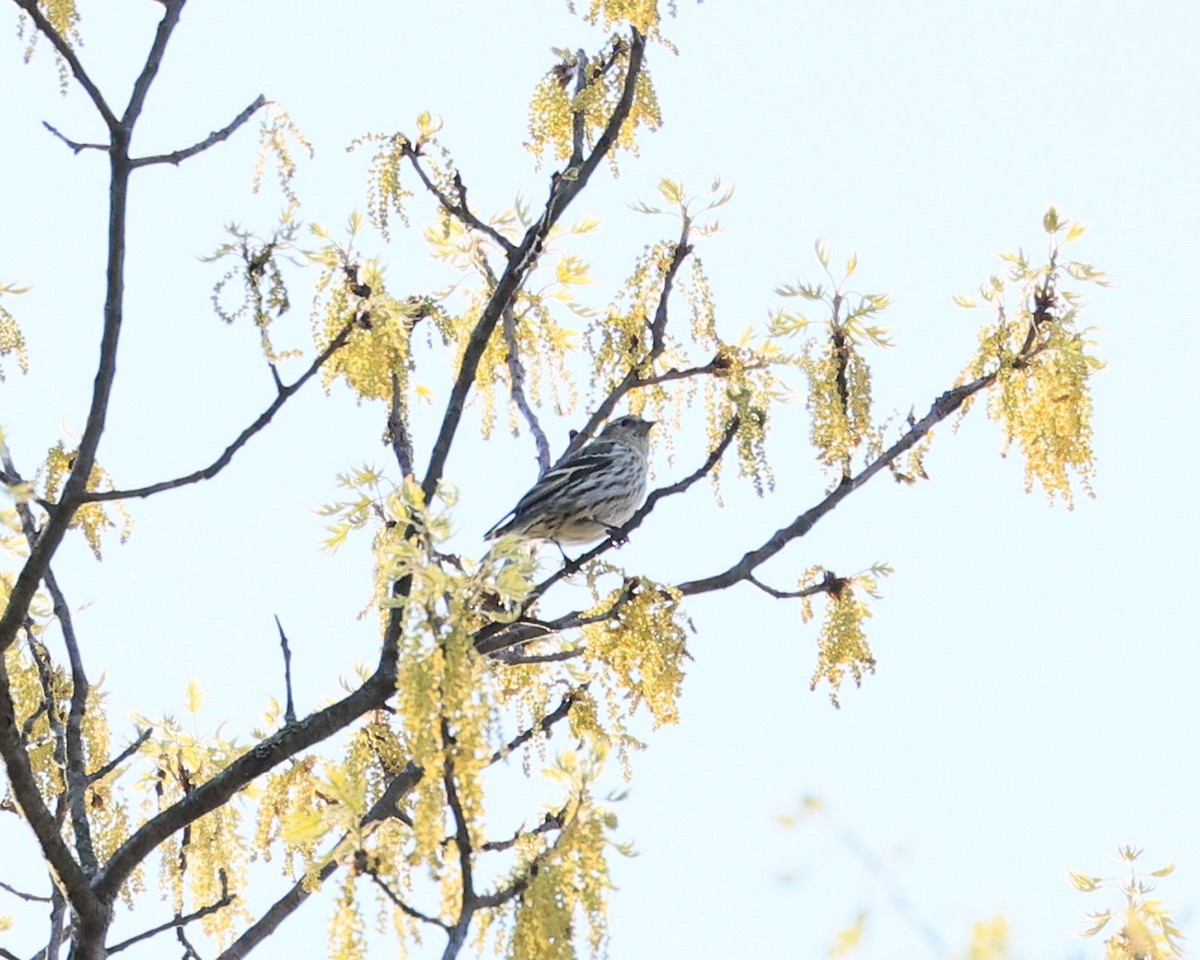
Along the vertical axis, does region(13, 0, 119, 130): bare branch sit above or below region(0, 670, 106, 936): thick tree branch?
above

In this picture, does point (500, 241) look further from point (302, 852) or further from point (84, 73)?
point (302, 852)

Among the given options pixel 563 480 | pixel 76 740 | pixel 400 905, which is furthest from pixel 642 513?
pixel 563 480

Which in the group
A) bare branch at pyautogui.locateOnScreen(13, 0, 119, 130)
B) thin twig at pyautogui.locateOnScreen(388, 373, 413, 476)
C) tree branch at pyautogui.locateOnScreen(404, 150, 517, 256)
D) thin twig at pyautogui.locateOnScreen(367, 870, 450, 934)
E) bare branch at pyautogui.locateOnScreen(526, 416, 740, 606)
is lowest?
thin twig at pyautogui.locateOnScreen(367, 870, 450, 934)

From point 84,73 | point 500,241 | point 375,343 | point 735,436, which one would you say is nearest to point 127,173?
point 84,73

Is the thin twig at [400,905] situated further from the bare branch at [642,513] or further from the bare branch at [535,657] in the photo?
the bare branch at [535,657]

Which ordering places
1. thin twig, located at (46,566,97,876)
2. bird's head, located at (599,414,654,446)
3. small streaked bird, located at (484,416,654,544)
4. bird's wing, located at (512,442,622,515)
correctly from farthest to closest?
bird's head, located at (599,414,654,446), small streaked bird, located at (484,416,654,544), bird's wing, located at (512,442,622,515), thin twig, located at (46,566,97,876)

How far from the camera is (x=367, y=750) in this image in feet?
19.3

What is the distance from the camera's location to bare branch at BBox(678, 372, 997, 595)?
5453 millimetres

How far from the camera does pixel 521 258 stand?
564 cm

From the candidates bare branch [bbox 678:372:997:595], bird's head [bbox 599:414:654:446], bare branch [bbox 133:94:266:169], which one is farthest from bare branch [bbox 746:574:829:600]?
bird's head [bbox 599:414:654:446]

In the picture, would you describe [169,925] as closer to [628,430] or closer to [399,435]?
[399,435]

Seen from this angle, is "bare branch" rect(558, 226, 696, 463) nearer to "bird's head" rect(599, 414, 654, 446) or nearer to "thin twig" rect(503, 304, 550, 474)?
"thin twig" rect(503, 304, 550, 474)

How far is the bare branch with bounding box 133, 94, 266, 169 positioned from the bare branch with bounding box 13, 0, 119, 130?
0.43 feet

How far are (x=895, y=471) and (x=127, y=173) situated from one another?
2733 mm
